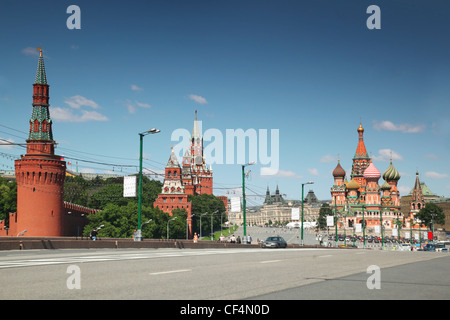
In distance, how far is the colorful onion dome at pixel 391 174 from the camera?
19388cm

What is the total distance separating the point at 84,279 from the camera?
38.1 feet

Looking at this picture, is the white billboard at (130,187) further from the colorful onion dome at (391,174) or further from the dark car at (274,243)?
the colorful onion dome at (391,174)

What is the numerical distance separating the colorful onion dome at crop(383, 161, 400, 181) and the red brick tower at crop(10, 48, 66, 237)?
139801 mm

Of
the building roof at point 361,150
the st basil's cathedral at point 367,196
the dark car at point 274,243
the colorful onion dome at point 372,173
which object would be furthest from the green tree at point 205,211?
the dark car at point 274,243

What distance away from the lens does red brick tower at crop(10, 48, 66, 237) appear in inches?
3201

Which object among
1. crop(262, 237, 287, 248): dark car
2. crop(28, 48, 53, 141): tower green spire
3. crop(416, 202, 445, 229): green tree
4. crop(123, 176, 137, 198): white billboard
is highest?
crop(28, 48, 53, 141): tower green spire

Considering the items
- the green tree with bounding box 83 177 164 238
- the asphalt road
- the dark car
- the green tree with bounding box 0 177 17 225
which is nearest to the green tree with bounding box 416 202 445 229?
the green tree with bounding box 83 177 164 238

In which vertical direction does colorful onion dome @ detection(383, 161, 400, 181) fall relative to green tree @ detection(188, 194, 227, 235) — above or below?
above

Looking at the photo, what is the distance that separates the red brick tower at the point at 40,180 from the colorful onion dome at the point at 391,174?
13980 centimetres

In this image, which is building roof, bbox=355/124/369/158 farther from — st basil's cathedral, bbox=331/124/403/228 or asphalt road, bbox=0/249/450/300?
asphalt road, bbox=0/249/450/300

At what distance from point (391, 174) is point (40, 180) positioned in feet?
472

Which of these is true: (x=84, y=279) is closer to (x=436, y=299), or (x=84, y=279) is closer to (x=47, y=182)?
Answer: (x=436, y=299)
